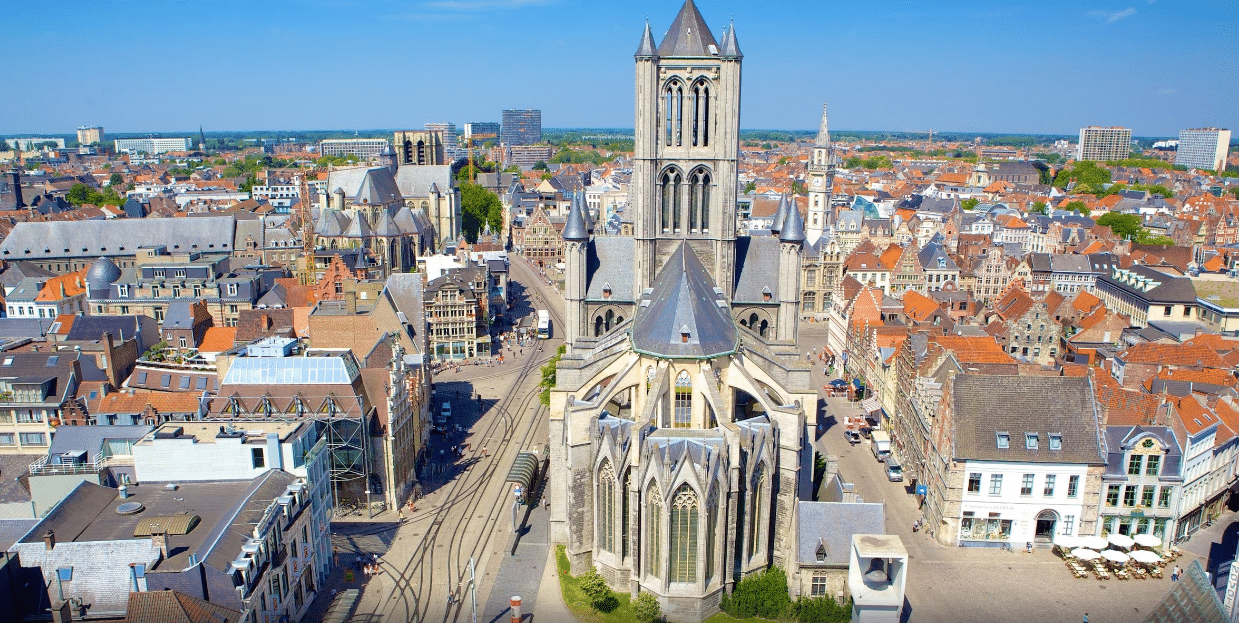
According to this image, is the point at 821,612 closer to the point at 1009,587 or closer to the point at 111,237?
the point at 1009,587

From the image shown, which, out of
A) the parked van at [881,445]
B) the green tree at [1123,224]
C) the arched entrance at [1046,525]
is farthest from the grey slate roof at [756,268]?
the green tree at [1123,224]

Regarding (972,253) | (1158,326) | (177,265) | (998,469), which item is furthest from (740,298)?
(972,253)

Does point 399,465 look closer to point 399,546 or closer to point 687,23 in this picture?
point 399,546

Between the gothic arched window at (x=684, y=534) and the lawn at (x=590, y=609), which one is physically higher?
the gothic arched window at (x=684, y=534)

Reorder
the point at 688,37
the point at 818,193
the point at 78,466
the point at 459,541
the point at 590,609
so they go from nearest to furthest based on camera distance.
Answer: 1. the point at 78,466
2. the point at 590,609
3. the point at 459,541
4. the point at 688,37
5. the point at 818,193

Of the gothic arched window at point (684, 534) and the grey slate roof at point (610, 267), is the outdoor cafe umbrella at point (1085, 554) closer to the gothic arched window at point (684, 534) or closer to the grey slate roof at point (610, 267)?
the gothic arched window at point (684, 534)

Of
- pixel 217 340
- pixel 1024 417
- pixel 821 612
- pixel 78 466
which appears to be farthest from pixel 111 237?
pixel 1024 417
